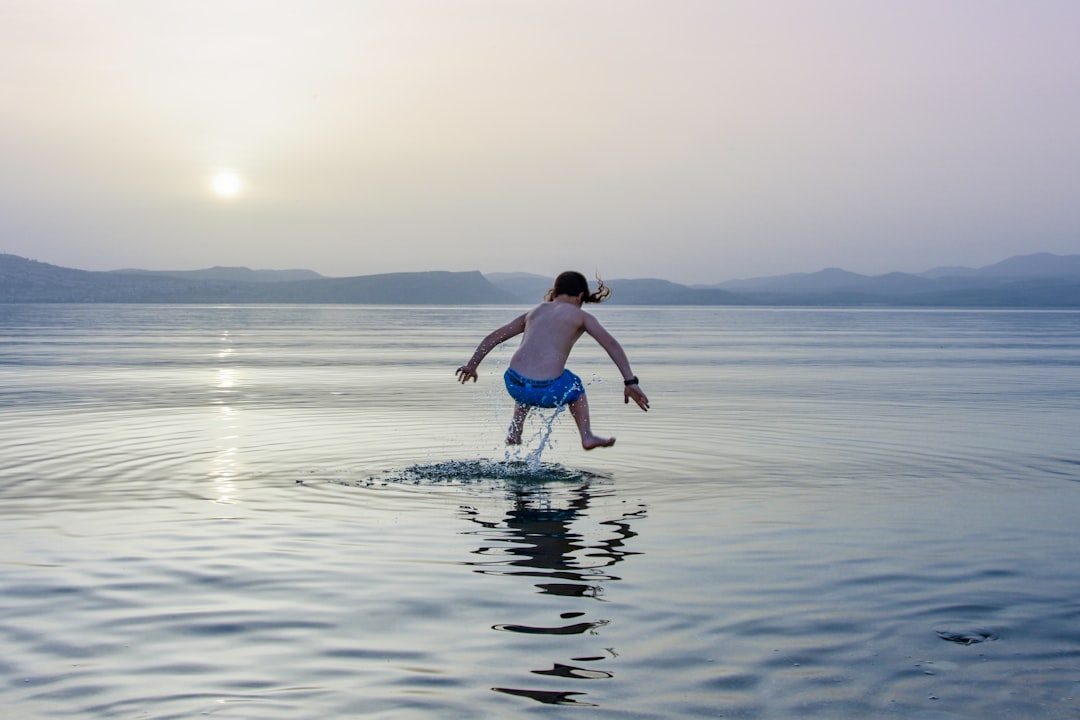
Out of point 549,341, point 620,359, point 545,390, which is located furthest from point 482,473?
point 620,359

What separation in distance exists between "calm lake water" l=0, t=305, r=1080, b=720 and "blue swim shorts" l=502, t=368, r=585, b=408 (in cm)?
79

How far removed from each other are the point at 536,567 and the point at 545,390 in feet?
15.2

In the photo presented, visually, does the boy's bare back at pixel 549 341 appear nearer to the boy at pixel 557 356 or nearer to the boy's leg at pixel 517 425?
the boy at pixel 557 356

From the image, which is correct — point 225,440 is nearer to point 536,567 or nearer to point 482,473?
point 482,473

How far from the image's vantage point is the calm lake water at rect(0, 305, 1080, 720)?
533 centimetres

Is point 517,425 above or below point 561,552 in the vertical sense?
above

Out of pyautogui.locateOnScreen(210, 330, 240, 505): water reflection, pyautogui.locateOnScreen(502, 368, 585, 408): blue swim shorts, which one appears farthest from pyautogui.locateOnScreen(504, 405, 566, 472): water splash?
pyautogui.locateOnScreen(210, 330, 240, 505): water reflection

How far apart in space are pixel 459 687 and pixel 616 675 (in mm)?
745

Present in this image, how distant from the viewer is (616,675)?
5.47m

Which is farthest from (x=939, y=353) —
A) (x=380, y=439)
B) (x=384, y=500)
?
(x=384, y=500)

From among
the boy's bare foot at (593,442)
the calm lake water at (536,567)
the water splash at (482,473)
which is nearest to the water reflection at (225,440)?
the calm lake water at (536,567)

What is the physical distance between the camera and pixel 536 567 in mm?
7793

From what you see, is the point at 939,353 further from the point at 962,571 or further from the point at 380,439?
the point at 962,571

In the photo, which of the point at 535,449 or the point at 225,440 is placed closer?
the point at 535,449
